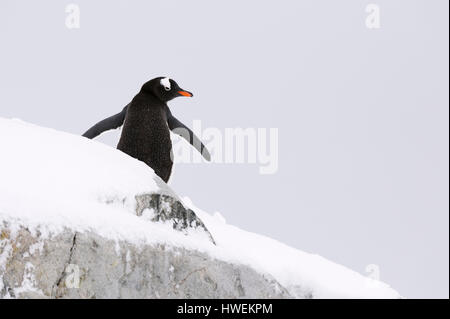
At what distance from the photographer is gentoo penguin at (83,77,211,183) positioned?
609 cm

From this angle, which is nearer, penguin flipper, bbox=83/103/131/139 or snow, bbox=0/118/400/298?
snow, bbox=0/118/400/298

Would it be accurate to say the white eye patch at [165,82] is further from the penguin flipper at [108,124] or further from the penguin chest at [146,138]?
the penguin flipper at [108,124]

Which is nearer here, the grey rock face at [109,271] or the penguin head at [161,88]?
the grey rock face at [109,271]

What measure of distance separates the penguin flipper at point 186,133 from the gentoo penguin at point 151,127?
0.24 m

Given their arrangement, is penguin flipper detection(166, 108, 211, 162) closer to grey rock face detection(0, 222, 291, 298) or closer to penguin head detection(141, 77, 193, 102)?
penguin head detection(141, 77, 193, 102)

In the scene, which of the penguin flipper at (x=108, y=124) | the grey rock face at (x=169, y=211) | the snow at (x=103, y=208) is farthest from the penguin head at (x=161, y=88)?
the grey rock face at (x=169, y=211)

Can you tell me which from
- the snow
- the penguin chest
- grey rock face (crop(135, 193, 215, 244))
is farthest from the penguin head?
grey rock face (crop(135, 193, 215, 244))

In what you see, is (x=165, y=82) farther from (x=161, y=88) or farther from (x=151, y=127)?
(x=151, y=127)

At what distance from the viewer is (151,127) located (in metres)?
6.10

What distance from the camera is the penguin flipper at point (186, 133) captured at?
6730 millimetres

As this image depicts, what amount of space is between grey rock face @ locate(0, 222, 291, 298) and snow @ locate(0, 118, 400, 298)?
0.18 ft

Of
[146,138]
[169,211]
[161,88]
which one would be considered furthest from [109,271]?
[161,88]
